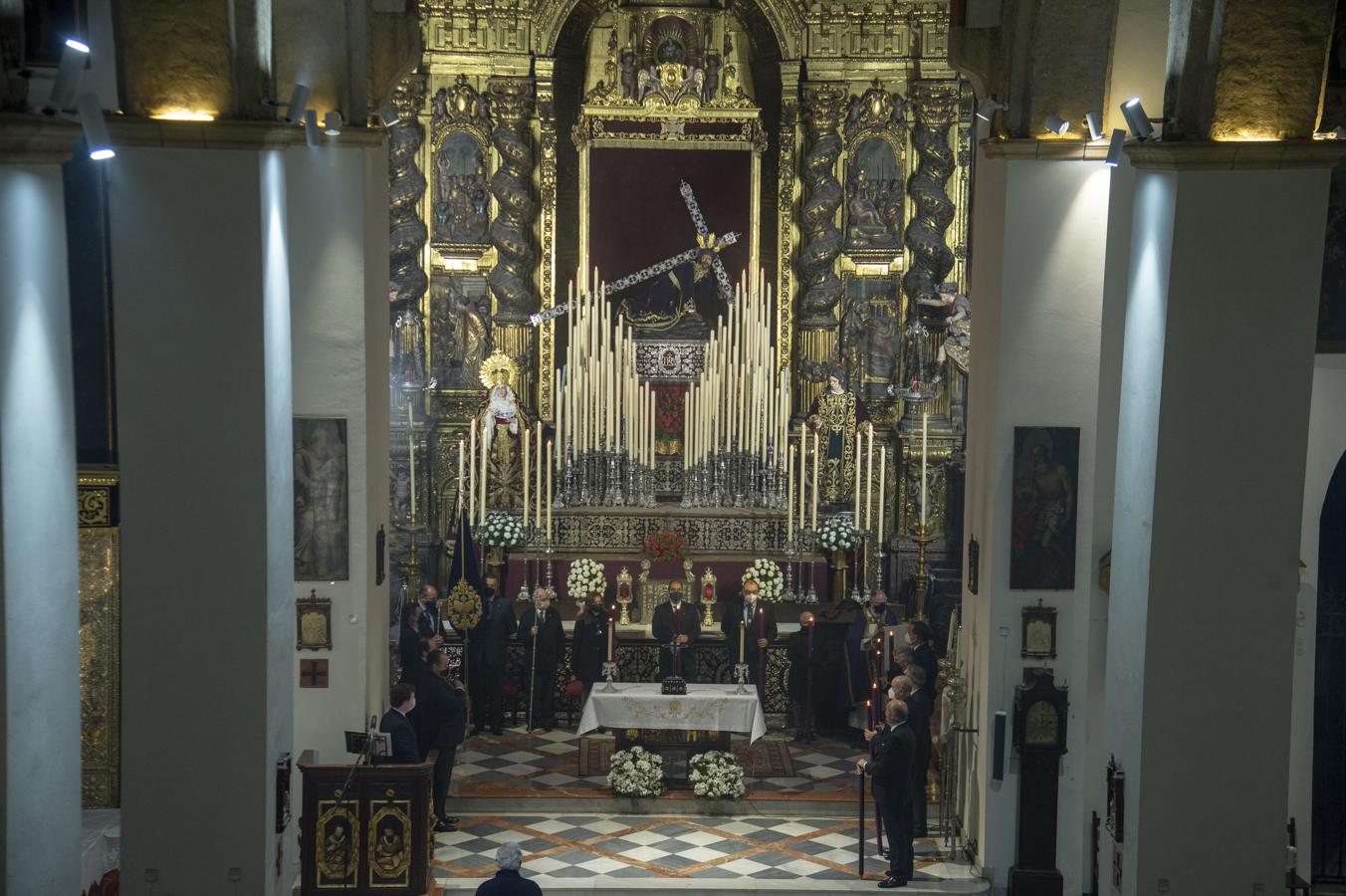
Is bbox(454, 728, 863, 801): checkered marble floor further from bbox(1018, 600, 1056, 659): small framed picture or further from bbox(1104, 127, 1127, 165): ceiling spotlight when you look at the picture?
bbox(1104, 127, 1127, 165): ceiling spotlight

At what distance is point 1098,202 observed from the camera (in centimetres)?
1305

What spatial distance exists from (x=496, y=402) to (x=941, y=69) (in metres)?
6.84

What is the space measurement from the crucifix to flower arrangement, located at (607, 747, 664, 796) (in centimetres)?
842

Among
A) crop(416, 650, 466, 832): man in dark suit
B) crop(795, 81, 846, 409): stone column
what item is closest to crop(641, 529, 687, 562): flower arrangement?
crop(416, 650, 466, 832): man in dark suit

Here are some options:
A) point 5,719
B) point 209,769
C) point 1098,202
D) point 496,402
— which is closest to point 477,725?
point 496,402

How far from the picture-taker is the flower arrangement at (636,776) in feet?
51.0

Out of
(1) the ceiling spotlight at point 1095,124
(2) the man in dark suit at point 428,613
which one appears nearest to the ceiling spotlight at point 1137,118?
(1) the ceiling spotlight at point 1095,124

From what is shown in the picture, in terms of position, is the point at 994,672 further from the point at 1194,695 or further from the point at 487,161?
the point at 487,161

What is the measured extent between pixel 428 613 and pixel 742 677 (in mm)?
2937

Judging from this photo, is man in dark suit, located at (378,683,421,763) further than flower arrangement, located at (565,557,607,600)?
No

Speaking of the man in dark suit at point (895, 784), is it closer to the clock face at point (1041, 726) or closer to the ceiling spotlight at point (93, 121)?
the clock face at point (1041, 726)

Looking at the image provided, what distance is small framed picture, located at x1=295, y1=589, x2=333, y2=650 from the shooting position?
45.7 feet

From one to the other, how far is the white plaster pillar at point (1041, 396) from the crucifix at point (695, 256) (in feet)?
29.9

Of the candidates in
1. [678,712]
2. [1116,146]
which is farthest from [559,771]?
[1116,146]
